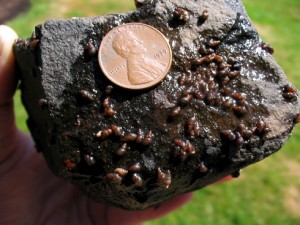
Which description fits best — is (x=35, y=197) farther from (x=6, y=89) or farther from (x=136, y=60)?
(x=136, y=60)

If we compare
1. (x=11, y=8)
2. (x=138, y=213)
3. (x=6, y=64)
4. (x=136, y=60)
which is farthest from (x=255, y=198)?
(x=11, y=8)

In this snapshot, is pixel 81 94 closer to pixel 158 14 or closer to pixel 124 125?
pixel 124 125

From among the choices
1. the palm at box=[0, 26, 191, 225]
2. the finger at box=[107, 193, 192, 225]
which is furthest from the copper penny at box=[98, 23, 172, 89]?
Result: the finger at box=[107, 193, 192, 225]

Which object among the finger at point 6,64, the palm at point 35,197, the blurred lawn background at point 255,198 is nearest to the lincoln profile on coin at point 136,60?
the finger at point 6,64

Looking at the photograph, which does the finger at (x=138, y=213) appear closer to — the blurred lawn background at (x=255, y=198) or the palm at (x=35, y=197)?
the palm at (x=35, y=197)

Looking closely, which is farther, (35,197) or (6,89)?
(35,197)

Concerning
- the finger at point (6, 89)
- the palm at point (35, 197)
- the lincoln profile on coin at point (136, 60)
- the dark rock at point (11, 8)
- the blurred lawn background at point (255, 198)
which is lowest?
the dark rock at point (11, 8)
